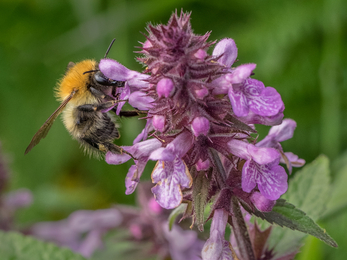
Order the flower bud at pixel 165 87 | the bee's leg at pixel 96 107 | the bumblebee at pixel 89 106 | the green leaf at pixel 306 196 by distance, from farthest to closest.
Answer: the bumblebee at pixel 89 106 → the bee's leg at pixel 96 107 → the green leaf at pixel 306 196 → the flower bud at pixel 165 87

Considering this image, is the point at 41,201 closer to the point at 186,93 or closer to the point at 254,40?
the point at 254,40

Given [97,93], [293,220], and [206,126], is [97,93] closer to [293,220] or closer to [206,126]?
[206,126]

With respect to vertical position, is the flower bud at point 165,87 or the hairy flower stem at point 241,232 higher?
the flower bud at point 165,87

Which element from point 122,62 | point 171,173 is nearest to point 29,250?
point 171,173

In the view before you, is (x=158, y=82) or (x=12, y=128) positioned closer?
(x=158, y=82)

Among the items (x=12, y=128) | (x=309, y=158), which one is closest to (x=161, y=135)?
(x=309, y=158)

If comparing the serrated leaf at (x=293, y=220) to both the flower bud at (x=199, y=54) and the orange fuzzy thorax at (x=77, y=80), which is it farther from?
the orange fuzzy thorax at (x=77, y=80)

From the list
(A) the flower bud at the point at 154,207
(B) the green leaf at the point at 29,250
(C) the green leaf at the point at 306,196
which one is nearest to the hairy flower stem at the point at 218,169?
(C) the green leaf at the point at 306,196
